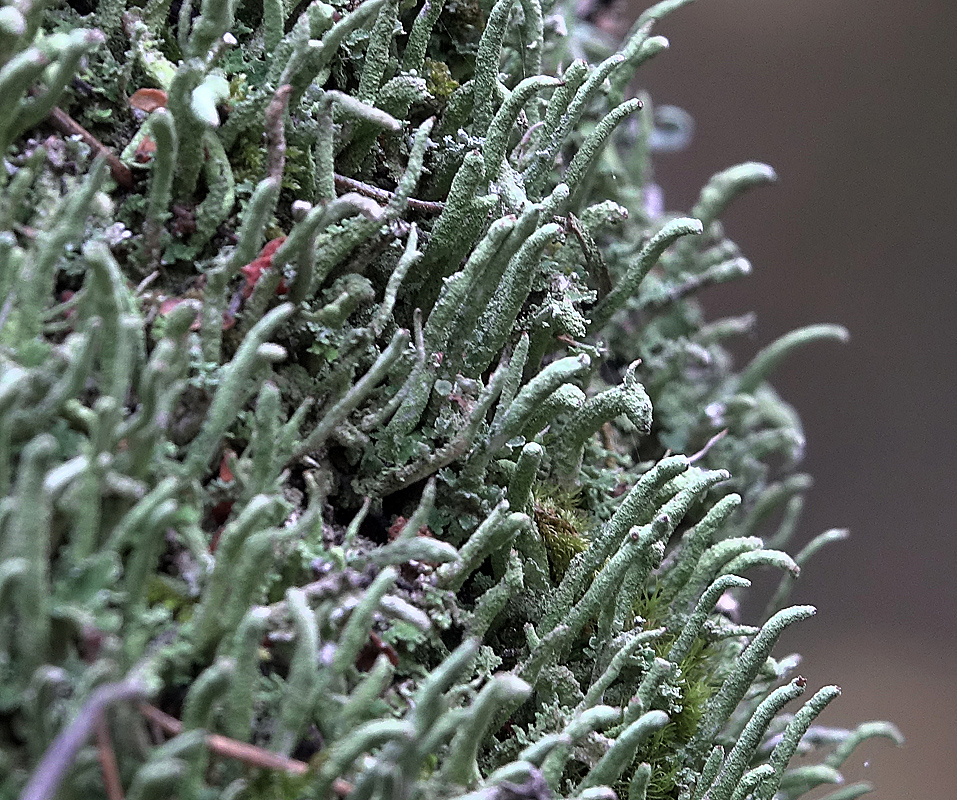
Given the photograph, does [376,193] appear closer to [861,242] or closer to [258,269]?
[258,269]

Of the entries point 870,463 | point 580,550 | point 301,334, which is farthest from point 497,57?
point 870,463

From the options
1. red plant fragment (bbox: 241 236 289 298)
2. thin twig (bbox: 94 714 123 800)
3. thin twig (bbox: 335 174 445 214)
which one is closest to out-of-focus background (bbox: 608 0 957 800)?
thin twig (bbox: 335 174 445 214)

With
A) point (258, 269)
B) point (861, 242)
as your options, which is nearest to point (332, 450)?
point (258, 269)

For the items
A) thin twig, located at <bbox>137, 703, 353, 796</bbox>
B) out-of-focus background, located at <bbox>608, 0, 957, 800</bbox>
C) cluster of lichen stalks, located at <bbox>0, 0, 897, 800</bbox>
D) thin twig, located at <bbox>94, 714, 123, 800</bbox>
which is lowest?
thin twig, located at <bbox>94, 714, 123, 800</bbox>

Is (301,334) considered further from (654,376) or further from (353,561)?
(654,376)

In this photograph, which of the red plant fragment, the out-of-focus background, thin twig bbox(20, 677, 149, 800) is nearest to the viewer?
thin twig bbox(20, 677, 149, 800)

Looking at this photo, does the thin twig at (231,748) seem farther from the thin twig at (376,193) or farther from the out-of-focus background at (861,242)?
the out-of-focus background at (861,242)

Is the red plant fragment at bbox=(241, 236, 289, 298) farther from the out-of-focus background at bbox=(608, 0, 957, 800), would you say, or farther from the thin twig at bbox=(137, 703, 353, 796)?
the out-of-focus background at bbox=(608, 0, 957, 800)
